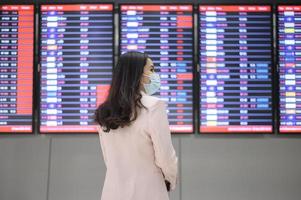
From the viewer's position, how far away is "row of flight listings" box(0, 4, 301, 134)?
3.78m

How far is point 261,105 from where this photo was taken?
12.4 ft

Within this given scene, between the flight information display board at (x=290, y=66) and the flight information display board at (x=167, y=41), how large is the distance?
851mm

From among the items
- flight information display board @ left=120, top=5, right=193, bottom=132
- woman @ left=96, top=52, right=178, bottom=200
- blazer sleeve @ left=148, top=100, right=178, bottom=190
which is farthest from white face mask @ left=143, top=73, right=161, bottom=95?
flight information display board @ left=120, top=5, right=193, bottom=132

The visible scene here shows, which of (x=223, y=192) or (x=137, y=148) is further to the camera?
(x=223, y=192)

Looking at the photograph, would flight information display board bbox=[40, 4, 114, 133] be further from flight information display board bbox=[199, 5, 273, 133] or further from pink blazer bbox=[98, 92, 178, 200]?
pink blazer bbox=[98, 92, 178, 200]

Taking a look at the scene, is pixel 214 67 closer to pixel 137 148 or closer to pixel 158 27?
pixel 158 27

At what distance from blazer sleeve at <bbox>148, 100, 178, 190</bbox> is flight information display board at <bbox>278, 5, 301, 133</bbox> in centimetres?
208

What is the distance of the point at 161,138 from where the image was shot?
199 centimetres

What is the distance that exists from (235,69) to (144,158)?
2.04m

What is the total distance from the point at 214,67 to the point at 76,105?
4.37 ft

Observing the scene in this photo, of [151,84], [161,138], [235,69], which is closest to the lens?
[161,138]

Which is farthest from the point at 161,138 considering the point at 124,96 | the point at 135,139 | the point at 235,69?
the point at 235,69

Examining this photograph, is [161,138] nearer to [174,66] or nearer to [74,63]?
[174,66]

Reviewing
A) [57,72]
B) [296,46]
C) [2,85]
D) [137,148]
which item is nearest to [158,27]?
[57,72]
